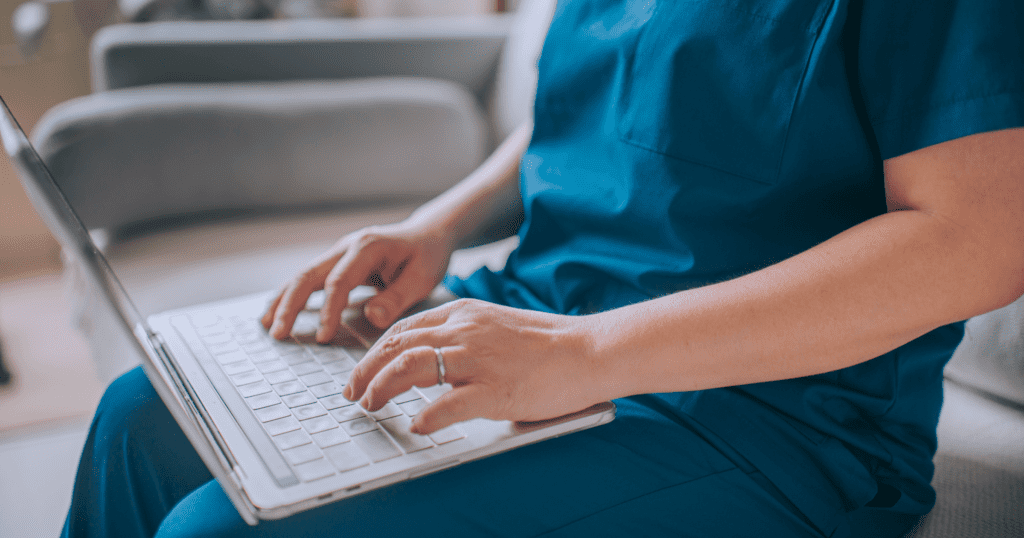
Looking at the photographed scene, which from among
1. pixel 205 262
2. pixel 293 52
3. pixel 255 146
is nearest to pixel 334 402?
pixel 205 262

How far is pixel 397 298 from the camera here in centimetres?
70

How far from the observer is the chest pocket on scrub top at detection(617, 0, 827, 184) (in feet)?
1.63

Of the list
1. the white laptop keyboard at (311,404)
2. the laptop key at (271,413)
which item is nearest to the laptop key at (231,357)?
the white laptop keyboard at (311,404)

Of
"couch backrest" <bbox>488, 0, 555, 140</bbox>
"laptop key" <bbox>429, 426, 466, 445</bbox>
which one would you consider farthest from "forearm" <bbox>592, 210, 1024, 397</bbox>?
"couch backrest" <bbox>488, 0, 555, 140</bbox>

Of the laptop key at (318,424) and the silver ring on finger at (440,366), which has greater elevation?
the silver ring on finger at (440,366)

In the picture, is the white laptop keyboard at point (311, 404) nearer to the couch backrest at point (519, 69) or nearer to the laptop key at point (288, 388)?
the laptop key at point (288, 388)

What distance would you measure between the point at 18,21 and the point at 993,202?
240 centimetres

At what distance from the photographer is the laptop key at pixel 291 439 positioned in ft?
1.49

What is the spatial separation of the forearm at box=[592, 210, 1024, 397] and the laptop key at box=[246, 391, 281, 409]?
10.1 inches

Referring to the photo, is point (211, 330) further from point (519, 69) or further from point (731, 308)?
point (519, 69)

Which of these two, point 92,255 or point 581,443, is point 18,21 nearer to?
point 92,255

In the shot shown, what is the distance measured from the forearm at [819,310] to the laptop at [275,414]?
0.19ft

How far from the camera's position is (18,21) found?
192 centimetres

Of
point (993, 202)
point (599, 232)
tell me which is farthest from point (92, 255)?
point (993, 202)
